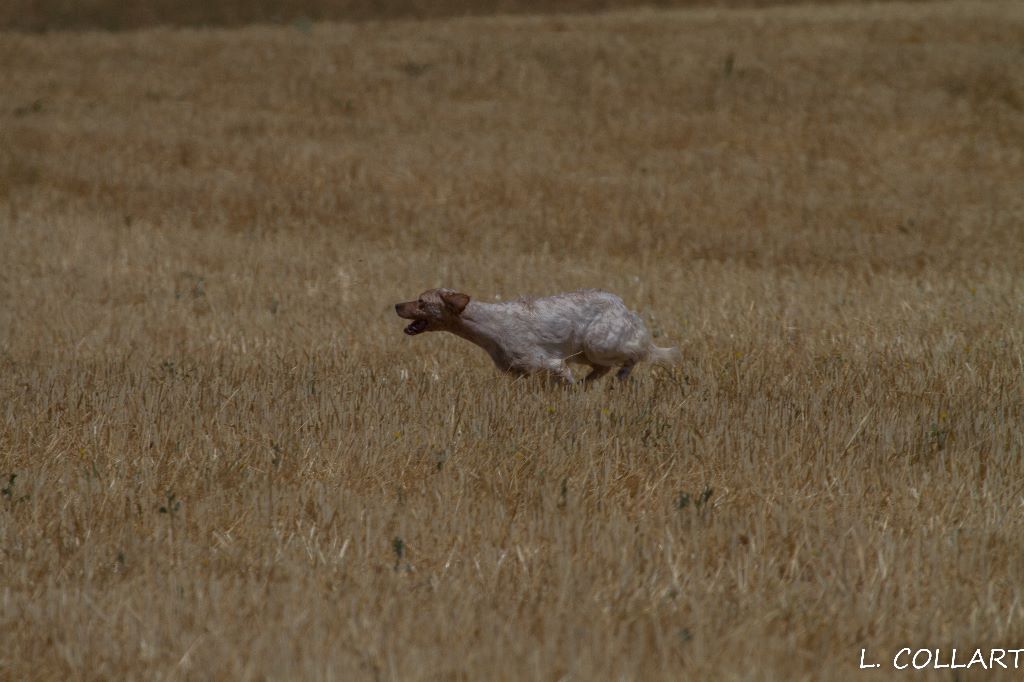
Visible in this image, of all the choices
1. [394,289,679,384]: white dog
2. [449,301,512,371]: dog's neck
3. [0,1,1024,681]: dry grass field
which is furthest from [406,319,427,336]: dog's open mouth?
[0,1,1024,681]: dry grass field

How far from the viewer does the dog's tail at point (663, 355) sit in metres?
7.03

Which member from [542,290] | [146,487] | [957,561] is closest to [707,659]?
[957,561]

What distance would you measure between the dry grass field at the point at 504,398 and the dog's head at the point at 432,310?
0.36 m

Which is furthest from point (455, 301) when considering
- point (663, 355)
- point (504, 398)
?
point (663, 355)

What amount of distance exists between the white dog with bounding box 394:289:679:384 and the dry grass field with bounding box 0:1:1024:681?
22 cm

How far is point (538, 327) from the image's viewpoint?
664 centimetres

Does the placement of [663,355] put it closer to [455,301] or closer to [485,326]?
[485,326]

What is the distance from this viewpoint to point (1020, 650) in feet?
11.2

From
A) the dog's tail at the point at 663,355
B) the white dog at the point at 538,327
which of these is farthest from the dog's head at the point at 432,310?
the dog's tail at the point at 663,355

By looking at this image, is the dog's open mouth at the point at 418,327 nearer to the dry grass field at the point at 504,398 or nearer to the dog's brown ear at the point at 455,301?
the dog's brown ear at the point at 455,301

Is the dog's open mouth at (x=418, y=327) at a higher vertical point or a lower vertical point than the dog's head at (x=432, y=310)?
lower

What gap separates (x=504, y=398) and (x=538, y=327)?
0.67 metres

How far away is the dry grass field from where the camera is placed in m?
3.50

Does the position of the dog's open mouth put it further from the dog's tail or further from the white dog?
the dog's tail
